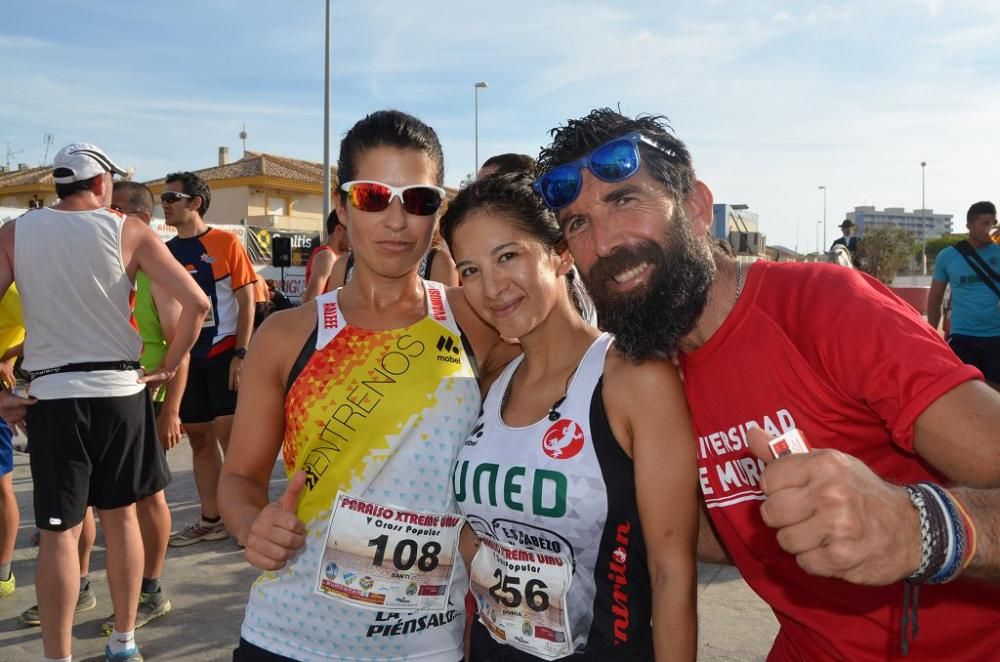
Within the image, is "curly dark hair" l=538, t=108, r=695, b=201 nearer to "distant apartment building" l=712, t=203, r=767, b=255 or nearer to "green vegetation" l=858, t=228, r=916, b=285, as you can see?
"distant apartment building" l=712, t=203, r=767, b=255

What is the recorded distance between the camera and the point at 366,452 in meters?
1.97

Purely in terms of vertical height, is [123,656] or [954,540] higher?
[954,540]

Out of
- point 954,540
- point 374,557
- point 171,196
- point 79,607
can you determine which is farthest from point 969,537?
point 171,196

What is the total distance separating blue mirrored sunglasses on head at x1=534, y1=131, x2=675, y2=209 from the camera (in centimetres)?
203

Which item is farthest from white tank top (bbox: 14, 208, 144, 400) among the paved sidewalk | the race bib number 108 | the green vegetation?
the green vegetation

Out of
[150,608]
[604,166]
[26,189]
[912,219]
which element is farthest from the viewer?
[912,219]

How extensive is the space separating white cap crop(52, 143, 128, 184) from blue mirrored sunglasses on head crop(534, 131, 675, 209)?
266 cm

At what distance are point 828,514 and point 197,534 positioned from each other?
198 inches

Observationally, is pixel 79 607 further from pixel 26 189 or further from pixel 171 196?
pixel 26 189

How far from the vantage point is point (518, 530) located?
1.90 m

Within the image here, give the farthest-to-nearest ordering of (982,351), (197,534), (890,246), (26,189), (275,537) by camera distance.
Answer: (890,246), (26,189), (982,351), (197,534), (275,537)

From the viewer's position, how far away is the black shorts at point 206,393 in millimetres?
5312

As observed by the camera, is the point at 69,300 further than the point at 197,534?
No

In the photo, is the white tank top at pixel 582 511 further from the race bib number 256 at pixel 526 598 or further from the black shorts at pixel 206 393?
the black shorts at pixel 206 393
